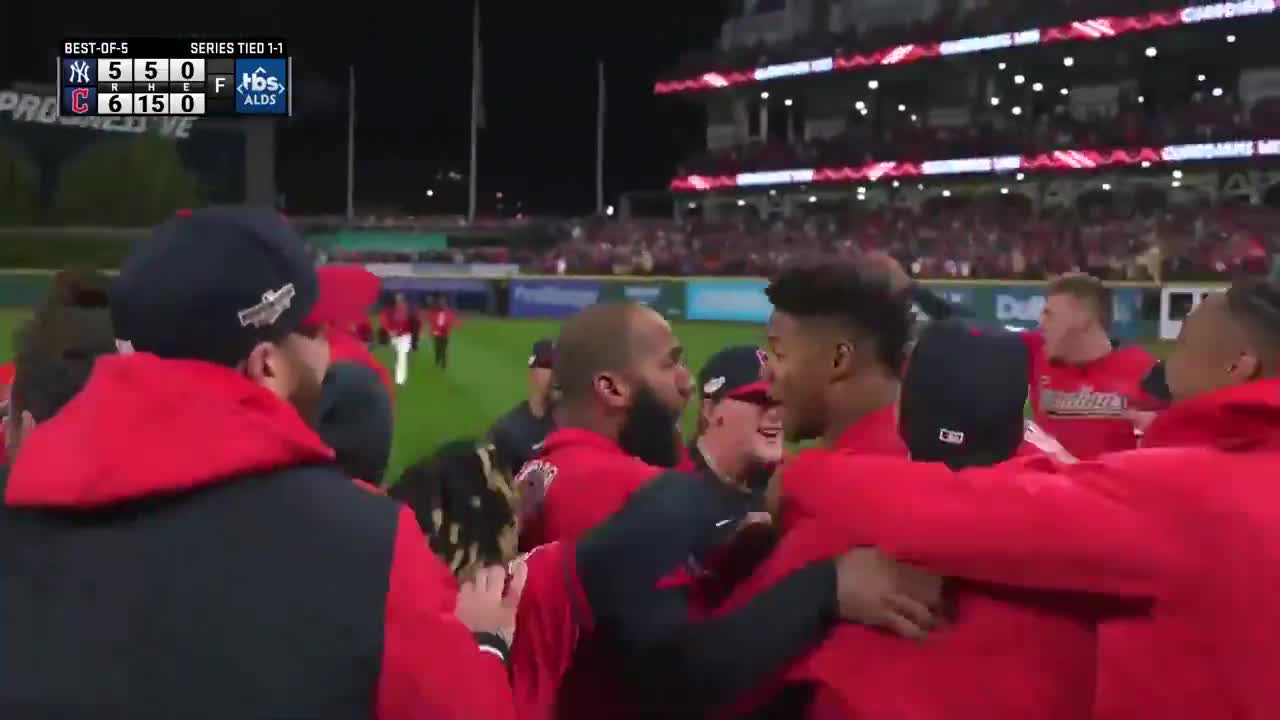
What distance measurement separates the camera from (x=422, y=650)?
155 centimetres

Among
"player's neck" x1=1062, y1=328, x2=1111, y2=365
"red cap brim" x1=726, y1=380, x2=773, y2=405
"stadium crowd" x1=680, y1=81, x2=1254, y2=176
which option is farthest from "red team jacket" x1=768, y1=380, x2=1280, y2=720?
"stadium crowd" x1=680, y1=81, x2=1254, y2=176

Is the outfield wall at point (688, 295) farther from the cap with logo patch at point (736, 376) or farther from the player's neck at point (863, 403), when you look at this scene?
the player's neck at point (863, 403)

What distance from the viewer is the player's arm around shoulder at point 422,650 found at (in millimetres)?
1539

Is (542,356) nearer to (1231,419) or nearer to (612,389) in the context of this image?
(612,389)

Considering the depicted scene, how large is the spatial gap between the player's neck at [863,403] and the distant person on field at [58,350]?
1.71 metres

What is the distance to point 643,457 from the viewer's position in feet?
10.3

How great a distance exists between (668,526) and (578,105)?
2754 inches

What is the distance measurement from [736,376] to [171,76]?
1861 centimetres

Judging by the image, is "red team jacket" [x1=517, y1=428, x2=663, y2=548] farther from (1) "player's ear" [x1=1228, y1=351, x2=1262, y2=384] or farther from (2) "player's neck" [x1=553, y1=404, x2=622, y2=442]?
(1) "player's ear" [x1=1228, y1=351, x2=1262, y2=384]

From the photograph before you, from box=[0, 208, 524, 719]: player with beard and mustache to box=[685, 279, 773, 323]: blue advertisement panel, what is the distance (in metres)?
28.2

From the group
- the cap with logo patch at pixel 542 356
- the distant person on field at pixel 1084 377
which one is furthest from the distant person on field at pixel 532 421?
the distant person on field at pixel 1084 377

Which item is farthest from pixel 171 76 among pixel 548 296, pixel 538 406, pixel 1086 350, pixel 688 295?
pixel 1086 350

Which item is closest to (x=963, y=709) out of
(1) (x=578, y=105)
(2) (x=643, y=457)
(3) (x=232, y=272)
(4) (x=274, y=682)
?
(4) (x=274, y=682)

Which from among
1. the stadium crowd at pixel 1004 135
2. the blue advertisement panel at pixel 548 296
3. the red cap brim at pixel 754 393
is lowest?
the blue advertisement panel at pixel 548 296
